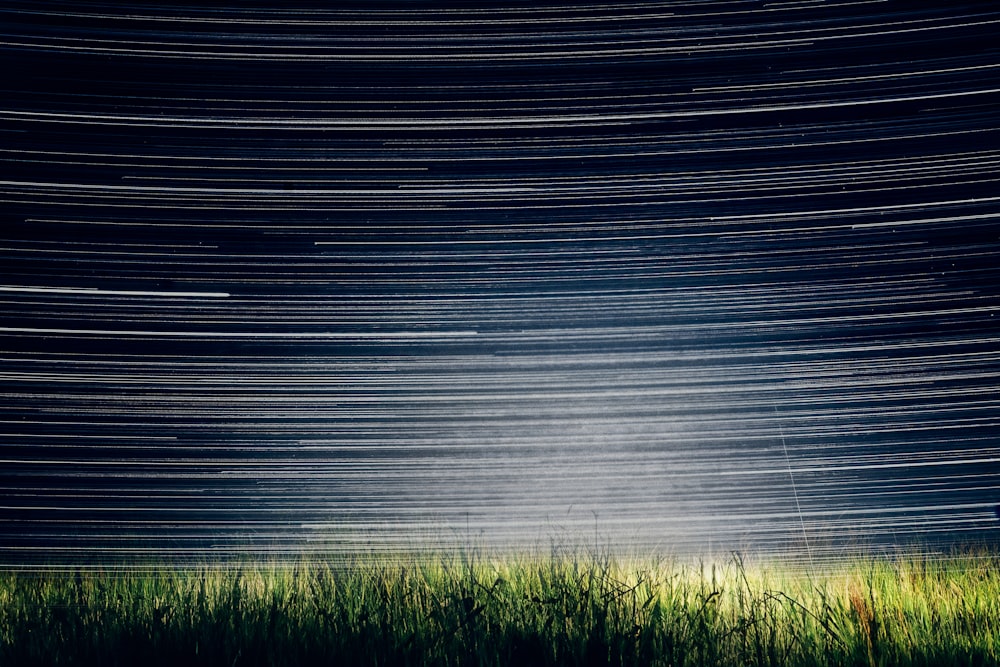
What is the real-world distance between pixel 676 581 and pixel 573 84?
1.16 meters

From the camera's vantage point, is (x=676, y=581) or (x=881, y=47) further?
(x=881, y=47)

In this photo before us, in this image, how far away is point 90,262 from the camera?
→ 1.61 m

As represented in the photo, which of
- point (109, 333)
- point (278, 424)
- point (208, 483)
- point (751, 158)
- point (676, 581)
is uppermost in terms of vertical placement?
point (751, 158)

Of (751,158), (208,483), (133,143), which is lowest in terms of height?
(208,483)

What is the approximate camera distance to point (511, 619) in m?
1.12

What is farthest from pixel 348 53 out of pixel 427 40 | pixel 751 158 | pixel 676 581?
pixel 676 581

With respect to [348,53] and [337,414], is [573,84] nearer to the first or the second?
[348,53]

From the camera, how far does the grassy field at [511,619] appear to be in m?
1.07

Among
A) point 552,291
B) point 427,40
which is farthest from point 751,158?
point 427,40

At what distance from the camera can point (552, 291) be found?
1.60m

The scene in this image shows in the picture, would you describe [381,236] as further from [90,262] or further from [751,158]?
[751,158]

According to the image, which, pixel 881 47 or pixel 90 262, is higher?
pixel 881 47

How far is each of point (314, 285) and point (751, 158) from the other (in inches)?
43.2

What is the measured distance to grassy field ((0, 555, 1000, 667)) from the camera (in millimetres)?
1074
